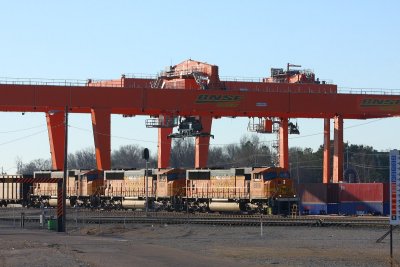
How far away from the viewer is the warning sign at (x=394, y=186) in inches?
801

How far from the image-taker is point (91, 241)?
1524 inches

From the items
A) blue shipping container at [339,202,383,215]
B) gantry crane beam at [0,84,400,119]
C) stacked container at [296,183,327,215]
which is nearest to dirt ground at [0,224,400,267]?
gantry crane beam at [0,84,400,119]

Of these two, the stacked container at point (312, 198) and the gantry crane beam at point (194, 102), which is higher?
the gantry crane beam at point (194, 102)

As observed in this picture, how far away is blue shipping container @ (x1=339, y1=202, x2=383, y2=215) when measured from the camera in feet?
232

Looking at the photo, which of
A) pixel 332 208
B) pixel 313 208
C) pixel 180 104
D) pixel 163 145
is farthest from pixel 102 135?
pixel 332 208

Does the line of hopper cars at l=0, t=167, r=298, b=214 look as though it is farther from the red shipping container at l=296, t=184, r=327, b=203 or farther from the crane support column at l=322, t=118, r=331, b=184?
the crane support column at l=322, t=118, r=331, b=184

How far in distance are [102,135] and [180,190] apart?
8.44 metres

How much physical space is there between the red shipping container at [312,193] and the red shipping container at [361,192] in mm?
1443

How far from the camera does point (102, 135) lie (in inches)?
3017

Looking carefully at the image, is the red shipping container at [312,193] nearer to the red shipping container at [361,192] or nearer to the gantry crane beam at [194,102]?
the red shipping container at [361,192]

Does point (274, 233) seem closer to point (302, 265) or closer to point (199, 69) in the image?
point (302, 265)

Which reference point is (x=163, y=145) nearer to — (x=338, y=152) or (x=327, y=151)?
(x=327, y=151)

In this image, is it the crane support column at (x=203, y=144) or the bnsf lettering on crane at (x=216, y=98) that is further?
the crane support column at (x=203, y=144)

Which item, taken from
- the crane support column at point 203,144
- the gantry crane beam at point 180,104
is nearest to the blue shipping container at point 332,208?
the gantry crane beam at point 180,104
